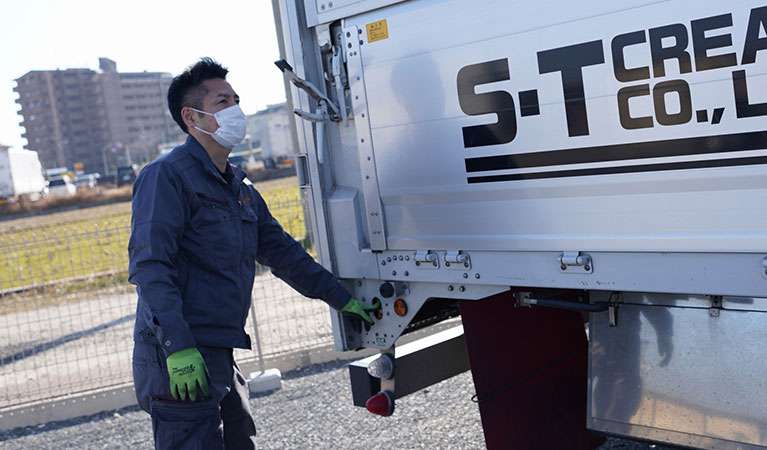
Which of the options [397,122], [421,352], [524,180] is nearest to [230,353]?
[421,352]

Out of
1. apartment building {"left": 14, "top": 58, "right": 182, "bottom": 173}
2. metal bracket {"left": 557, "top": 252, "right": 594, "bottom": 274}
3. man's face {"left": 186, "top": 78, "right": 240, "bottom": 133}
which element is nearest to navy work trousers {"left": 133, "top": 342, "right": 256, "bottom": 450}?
man's face {"left": 186, "top": 78, "right": 240, "bottom": 133}

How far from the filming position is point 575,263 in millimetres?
2816

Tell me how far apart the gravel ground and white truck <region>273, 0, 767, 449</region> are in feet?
3.57

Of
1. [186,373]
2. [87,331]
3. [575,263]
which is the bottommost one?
[87,331]

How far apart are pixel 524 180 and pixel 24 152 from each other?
5790cm

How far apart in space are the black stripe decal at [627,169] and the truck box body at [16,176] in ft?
176

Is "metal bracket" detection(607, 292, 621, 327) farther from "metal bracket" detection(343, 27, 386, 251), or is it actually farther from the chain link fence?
the chain link fence

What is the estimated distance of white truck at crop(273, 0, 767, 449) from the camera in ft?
8.12

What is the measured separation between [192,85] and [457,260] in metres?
1.42

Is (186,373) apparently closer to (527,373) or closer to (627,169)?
(527,373)

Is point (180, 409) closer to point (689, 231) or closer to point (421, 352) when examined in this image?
point (421, 352)

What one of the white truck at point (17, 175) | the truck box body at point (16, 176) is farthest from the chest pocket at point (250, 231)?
the truck box body at point (16, 176)

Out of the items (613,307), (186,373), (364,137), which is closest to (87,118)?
(364,137)

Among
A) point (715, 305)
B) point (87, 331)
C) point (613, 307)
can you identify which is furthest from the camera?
point (87, 331)
